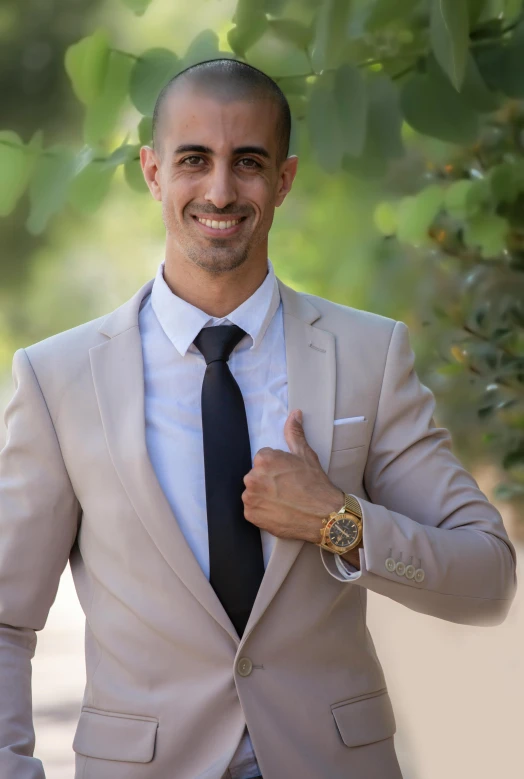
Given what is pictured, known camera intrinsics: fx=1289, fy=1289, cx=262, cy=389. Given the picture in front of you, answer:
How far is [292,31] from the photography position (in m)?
3.28

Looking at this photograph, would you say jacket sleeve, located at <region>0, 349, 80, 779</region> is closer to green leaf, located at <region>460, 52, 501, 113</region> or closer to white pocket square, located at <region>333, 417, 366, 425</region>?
white pocket square, located at <region>333, 417, 366, 425</region>

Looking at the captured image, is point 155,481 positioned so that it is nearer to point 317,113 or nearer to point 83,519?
point 83,519

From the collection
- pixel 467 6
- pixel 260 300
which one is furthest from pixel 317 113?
pixel 260 300

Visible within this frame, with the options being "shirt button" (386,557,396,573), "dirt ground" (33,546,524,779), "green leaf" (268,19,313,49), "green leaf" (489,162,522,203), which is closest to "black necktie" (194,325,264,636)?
"shirt button" (386,557,396,573)

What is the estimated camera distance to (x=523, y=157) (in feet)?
13.6

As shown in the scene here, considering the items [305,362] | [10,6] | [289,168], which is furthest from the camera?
[10,6]

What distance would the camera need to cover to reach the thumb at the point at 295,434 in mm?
2352

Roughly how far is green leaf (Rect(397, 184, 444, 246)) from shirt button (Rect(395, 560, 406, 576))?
1810 mm

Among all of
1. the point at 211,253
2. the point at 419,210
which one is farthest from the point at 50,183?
the point at 419,210

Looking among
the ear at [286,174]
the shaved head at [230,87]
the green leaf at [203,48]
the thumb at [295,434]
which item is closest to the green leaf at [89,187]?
the green leaf at [203,48]

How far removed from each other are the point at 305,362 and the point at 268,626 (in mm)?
510

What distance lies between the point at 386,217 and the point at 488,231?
1.05 ft

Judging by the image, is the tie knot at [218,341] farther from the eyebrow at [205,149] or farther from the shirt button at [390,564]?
the shirt button at [390,564]

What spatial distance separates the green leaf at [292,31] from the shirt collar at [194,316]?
1.01m
